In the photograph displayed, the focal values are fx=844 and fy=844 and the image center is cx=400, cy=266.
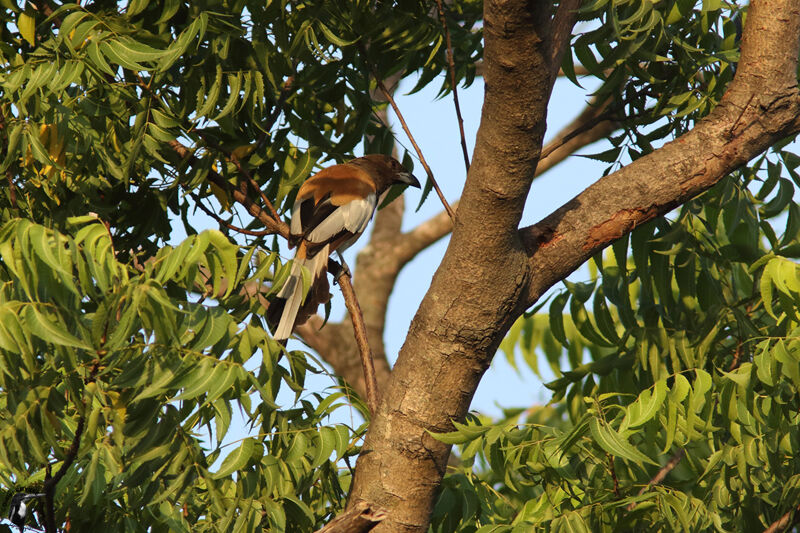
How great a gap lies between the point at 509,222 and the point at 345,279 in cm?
100

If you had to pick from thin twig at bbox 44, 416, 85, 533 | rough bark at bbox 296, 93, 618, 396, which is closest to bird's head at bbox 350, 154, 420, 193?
thin twig at bbox 44, 416, 85, 533

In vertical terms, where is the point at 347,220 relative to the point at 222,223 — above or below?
above

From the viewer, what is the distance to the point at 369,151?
3678mm

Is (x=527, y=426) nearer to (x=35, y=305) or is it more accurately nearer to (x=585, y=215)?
(x=585, y=215)

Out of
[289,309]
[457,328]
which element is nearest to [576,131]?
[457,328]

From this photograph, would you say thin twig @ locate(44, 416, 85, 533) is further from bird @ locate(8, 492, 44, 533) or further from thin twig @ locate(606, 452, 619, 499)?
thin twig @ locate(606, 452, 619, 499)

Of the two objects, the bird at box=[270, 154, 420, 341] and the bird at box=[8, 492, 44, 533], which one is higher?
the bird at box=[270, 154, 420, 341]

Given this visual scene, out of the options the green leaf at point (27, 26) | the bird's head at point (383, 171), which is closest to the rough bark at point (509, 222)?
the green leaf at point (27, 26)

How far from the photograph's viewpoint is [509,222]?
98.7 inches

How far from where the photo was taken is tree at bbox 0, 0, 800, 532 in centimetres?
203

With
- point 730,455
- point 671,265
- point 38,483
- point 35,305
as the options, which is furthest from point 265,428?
point 671,265

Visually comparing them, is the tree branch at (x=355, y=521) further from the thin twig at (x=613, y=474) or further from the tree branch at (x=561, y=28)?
the tree branch at (x=561, y=28)

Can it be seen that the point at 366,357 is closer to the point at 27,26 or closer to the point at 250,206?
the point at 250,206

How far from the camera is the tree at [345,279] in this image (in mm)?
2025
